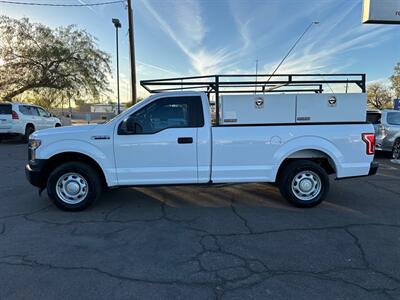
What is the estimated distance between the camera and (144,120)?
503 cm

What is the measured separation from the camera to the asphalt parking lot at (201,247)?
2.90 m

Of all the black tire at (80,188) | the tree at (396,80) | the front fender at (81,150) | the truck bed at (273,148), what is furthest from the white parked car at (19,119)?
the tree at (396,80)

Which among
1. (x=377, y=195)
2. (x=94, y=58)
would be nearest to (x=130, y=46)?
(x=94, y=58)

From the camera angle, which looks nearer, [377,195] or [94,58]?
[377,195]

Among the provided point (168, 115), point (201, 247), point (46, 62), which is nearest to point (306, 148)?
point (168, 115)

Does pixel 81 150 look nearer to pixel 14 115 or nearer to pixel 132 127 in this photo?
pixel 132 127

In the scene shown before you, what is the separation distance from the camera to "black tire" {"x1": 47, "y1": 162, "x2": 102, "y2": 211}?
5.01 metres

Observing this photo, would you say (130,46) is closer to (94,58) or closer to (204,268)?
(94,58)

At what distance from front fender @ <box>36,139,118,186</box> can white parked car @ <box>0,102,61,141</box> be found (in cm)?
1146

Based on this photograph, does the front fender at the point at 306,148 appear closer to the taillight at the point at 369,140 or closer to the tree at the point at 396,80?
the taillight at the point at 369,140

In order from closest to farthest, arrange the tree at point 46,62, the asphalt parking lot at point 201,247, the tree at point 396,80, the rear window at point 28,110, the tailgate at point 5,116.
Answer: the asphalt parking lot at point 201,247 < the tailgate at point 5,116 < the rear window at point 28,110 < the tree at point 46,62 < the tree at point 396,80

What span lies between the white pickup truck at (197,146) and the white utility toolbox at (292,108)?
0.02m

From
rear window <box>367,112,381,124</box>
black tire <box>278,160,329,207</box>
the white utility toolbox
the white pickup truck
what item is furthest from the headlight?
rear window <box>367,112,381,124</box>

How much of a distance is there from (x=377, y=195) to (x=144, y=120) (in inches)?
186
